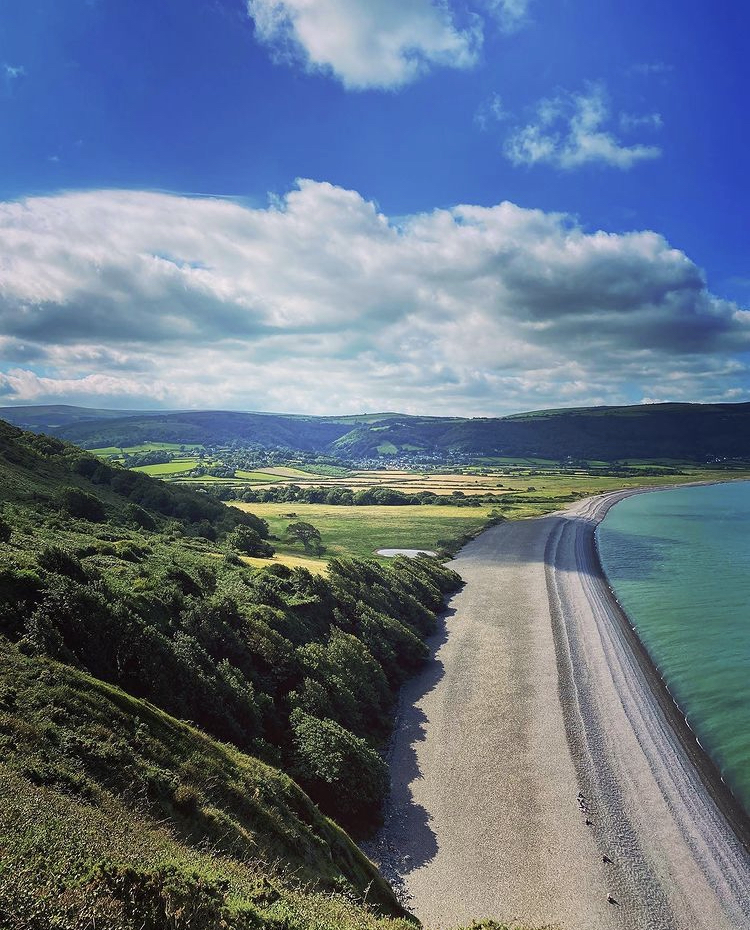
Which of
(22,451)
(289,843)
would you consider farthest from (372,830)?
(22,451)

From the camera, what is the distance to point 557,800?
25.6 metres

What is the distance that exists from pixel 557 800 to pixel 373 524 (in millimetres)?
90252

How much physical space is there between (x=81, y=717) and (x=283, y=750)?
12.3m

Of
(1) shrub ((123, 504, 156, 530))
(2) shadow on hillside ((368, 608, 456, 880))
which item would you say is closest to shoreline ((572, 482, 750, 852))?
(2) shadow on hillside ((368, 608, 456, 880))

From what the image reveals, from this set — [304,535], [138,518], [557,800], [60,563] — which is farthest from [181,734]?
[304,535]

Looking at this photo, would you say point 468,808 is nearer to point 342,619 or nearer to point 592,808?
point 592,808

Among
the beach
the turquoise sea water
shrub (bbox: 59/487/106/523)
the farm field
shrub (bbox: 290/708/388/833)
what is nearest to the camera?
the beach

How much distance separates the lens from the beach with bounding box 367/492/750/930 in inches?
797

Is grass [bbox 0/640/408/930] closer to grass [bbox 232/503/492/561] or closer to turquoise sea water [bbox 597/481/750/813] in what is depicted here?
turquoise sea water [bbox 597/481/750/813]

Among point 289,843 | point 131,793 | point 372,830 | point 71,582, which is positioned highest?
point 71,582

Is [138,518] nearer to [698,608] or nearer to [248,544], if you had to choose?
[248,544]

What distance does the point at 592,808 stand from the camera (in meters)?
25.2

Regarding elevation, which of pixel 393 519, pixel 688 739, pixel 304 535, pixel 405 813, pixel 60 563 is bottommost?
pixel 393 519

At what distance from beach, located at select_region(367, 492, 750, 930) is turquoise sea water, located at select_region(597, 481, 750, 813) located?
1593mm
